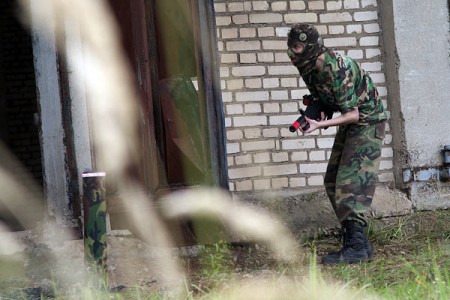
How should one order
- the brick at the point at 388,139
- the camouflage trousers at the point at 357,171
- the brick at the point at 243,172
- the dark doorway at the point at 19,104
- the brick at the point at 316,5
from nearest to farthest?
the camouflage trousers at the point at 357,171, the brick at the point at 243,172, the brick at the point at 316,5, the brick at the point at 388,139, the dark doorway at the point at 19,104

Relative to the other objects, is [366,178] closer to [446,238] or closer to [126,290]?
[446,238]

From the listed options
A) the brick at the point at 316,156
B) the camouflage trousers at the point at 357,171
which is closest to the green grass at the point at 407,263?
the camouflage trousers at the point at 357,171

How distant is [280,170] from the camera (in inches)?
232

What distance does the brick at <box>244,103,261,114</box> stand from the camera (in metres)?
5.87

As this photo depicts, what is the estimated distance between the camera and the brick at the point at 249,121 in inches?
230

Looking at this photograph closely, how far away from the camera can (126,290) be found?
407 cm

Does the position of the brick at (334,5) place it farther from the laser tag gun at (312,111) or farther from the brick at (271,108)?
the laser tag gun at (312,111)

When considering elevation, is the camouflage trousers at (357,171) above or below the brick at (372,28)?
below

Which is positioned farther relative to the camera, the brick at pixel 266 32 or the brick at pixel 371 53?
the brick at pixel 371 53

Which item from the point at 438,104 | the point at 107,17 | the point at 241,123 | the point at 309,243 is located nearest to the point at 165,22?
the point at 107,17

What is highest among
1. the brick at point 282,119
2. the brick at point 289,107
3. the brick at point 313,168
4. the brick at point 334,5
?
the brick at point 334,5

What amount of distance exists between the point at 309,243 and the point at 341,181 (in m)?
0.77

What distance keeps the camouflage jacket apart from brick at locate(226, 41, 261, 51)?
1.02 m

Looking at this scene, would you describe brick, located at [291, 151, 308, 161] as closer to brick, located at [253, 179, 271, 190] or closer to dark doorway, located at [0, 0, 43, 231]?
brick, located at [253, 179, 271, 190]
